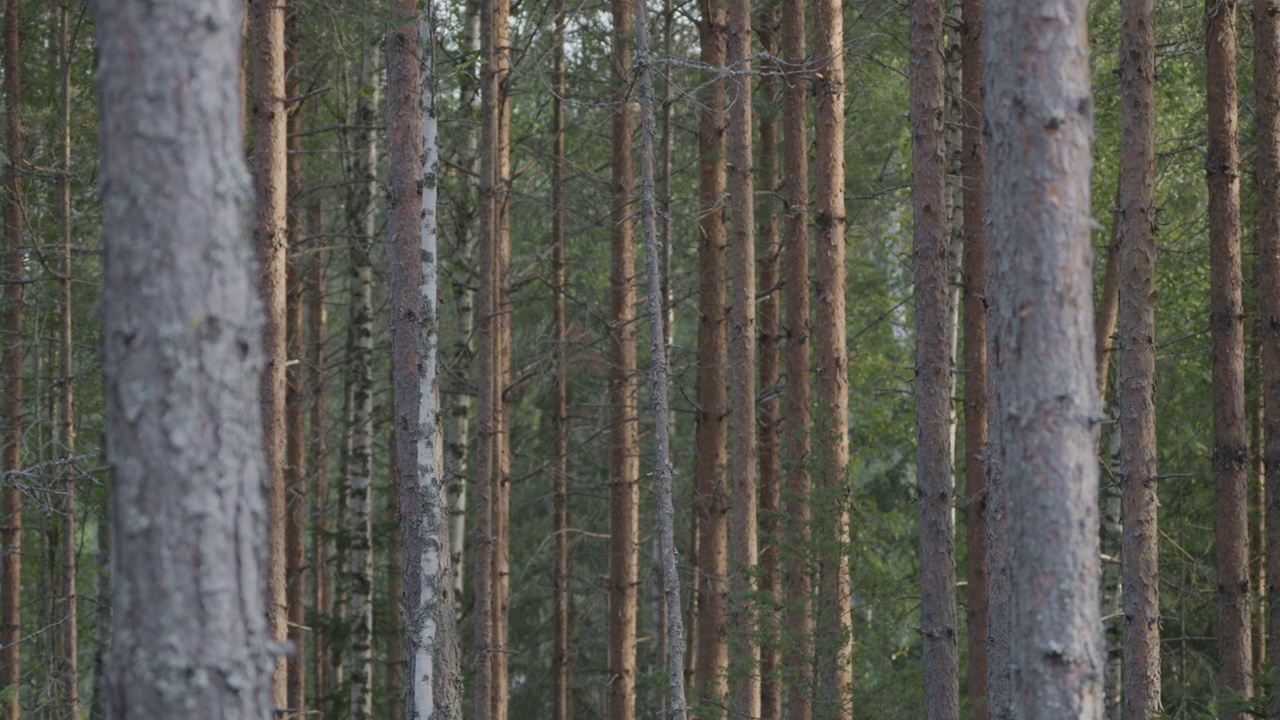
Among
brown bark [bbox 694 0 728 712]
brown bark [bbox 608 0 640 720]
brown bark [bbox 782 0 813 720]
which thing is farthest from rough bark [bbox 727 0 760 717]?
brown bark [bbox 608 0 640 720]

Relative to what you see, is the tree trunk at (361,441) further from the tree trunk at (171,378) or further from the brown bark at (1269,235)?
the tree trunk at (171,378)

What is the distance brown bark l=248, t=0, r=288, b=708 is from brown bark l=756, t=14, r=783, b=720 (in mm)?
6903

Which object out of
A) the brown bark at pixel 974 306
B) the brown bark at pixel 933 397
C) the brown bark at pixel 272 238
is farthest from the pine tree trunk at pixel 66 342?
the brown bark at pixel 974 306

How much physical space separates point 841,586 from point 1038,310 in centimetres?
592

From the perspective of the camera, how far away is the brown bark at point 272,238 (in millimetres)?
10414

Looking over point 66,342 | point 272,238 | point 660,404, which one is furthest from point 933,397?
point 66,342

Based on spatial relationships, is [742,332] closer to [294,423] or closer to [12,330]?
[294,423]

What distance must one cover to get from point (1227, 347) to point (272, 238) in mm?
8732

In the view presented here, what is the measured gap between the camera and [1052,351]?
5246 millimetres

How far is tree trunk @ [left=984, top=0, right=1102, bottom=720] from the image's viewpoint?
524 centimetres

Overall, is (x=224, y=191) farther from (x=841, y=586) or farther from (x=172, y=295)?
(x=841, y=586)

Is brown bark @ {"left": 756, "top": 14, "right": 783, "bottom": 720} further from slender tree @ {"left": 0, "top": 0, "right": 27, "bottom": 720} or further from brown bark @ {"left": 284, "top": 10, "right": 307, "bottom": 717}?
slender tree @ {"left": 0, "top": 0, "right": 27, "bottom": 720}

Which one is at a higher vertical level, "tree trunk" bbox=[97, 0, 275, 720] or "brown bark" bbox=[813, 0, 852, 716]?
"brown bark" bbox=[813, 0, 852, 716]

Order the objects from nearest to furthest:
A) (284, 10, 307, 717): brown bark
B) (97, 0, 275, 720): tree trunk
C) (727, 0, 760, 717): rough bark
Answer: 1. (97, 0, 275, 720): tree trunk
2. (727, 0, 760, 717): rough bark
3. (284, 10, 307, 717): brown bark
